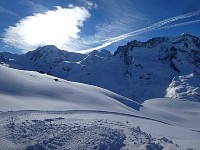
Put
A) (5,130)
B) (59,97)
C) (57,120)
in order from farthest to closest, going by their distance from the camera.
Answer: (59,97), (57,120), (5,130)

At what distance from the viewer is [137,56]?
196 m

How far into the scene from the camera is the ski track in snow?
19906 mm

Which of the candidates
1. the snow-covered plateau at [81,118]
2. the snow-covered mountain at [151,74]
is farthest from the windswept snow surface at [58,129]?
the snow-covered mountain at [151,74]

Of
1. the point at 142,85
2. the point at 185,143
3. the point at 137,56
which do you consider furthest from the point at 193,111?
the point at 137,56

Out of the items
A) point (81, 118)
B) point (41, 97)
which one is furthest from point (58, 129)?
point (41, 97)

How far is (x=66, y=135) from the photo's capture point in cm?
2152

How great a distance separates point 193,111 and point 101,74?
407 feet

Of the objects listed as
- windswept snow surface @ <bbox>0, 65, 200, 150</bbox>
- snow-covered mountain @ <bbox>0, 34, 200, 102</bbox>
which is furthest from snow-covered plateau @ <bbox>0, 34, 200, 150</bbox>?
snow-covered mountain @ <bbox>0, 34, 200, 102</bbox>

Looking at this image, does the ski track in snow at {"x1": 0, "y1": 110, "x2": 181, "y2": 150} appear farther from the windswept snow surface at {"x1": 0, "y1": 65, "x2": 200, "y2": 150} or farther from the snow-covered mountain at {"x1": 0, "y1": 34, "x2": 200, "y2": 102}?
the snow-covered mountain at {"x1": 0, "y1": 34, "x2": 200, "y2": 102}

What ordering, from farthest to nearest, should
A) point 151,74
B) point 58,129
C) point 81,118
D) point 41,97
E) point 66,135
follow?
point 151,74 < point 41,97 < point 81,118 < point 58,129 < point 66,135

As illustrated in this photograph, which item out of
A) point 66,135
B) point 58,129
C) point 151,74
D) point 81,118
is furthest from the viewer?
point 151,74

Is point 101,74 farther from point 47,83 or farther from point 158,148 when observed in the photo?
→ point 158,148

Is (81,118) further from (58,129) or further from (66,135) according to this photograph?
(66,135)

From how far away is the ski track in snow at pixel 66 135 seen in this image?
1991 centimetres
